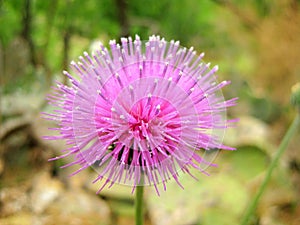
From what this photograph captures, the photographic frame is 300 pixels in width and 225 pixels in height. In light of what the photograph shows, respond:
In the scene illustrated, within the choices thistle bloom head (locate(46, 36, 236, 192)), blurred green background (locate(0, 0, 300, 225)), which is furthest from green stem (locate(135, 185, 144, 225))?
blurred green background (locate(0, 0, 300, 225))

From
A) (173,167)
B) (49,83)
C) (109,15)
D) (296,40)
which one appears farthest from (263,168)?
(296,40)

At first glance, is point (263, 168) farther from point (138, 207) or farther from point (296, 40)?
point (296, 40)

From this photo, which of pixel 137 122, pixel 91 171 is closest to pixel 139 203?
pixel 137 122

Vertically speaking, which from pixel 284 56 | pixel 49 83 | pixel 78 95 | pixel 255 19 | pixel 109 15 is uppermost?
pixel 255 19

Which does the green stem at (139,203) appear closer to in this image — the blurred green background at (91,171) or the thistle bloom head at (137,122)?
the thistle bloom head at (137,122)

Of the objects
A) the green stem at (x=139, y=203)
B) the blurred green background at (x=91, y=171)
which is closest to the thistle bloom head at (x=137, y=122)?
the green stem at (x=139, y=203)

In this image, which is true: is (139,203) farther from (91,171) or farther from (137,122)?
(91,171)
